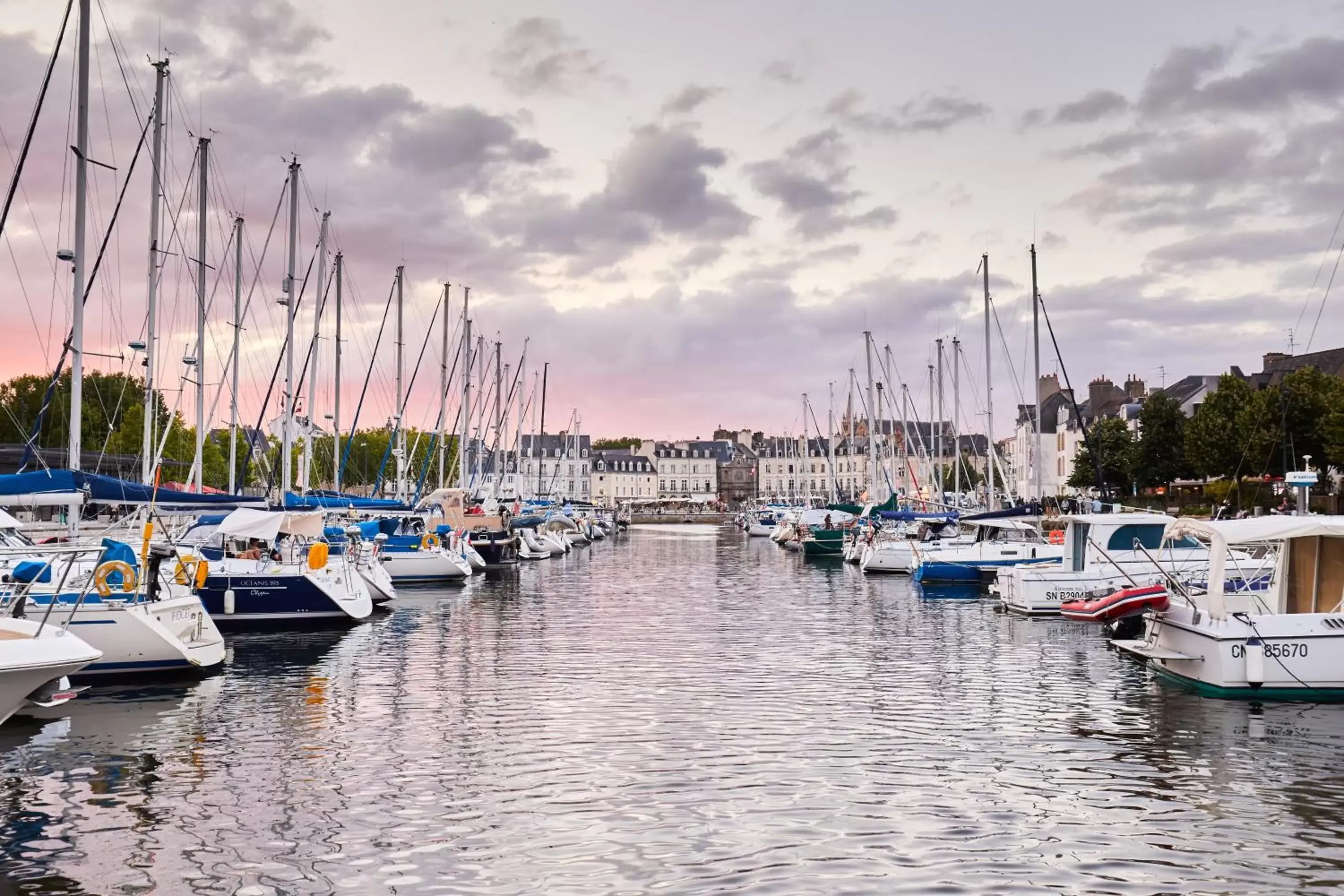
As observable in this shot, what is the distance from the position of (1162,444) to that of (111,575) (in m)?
89.0

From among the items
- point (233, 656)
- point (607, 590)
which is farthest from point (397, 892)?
point (607, 590)

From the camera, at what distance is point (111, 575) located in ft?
82.5

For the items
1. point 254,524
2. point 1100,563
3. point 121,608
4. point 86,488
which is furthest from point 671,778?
point 1100,563

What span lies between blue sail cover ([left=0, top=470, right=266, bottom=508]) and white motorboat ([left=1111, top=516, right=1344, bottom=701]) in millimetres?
22446

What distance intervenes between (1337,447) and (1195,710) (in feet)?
185

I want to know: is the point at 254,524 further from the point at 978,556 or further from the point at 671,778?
the point at 978,556

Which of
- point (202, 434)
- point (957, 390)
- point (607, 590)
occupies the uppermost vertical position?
point (957, 390)

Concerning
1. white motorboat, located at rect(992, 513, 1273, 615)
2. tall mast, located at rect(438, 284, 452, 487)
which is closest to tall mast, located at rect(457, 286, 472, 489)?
tall mast, located at rect(438, 284, 452, 487)

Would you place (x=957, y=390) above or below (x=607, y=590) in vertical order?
above

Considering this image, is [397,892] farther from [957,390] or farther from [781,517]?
[781,517]

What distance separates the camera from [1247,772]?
57.7 feet

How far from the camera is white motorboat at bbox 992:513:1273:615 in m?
40.1

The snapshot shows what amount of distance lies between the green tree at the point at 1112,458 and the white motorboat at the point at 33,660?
8949 centimetres

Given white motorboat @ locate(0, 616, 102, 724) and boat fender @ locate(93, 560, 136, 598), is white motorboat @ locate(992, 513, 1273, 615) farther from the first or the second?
white motorboat @ locate(0, 616, 102, 724)
